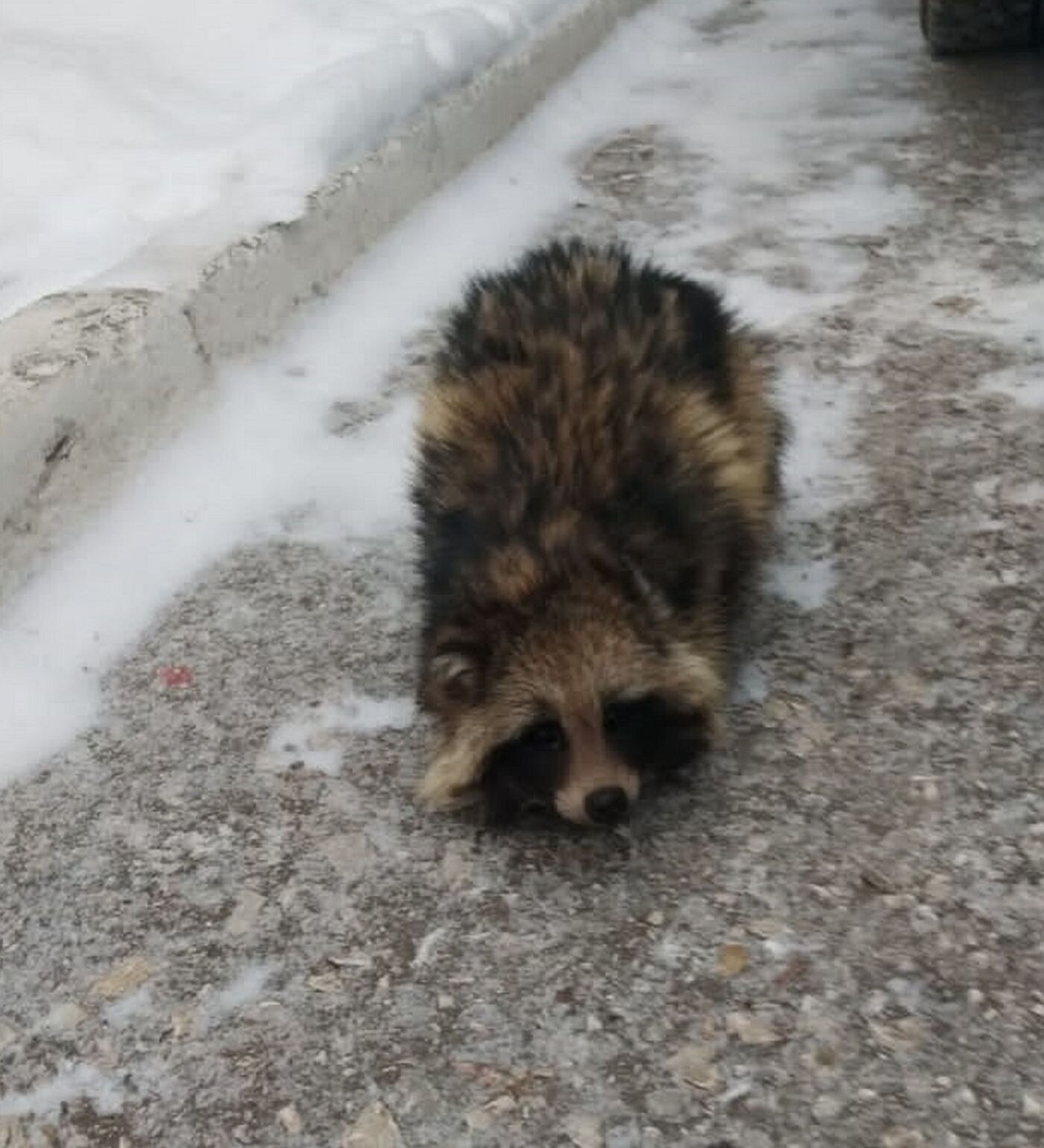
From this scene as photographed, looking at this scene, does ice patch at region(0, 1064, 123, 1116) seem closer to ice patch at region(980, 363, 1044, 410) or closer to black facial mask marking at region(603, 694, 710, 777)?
black facial mask marking at region(603, 694, 710, 777)

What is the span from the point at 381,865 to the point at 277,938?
26 cm

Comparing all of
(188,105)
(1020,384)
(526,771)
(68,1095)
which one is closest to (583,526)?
(526,771)

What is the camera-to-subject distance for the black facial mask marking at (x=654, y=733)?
11.1 feet

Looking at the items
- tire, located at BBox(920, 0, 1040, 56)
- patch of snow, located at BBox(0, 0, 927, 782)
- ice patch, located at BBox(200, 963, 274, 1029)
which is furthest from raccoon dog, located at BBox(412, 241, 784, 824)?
tire, located at BBox(920, 0, 1040, 56)

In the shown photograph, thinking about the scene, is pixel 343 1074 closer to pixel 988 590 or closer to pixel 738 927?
pixel 738 927

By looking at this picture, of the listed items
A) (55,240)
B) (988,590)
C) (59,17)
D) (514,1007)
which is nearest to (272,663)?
(514,1007)

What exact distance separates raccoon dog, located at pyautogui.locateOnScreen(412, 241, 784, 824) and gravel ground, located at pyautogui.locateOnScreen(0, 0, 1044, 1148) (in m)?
0.16

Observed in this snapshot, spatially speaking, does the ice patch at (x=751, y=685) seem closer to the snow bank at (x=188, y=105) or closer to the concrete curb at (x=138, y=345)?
the concrete curb at (x=138, y=345)

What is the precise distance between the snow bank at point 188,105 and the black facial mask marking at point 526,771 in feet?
7.93

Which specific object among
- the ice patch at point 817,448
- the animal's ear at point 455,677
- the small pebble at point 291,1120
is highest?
the animal's ear at point 455,677

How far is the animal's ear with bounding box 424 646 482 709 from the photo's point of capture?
3436 mm

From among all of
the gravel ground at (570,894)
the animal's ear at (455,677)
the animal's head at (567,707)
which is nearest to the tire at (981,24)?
the gravel ground at (570,894)

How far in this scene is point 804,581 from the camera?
4121mm

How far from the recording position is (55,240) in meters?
5.45
